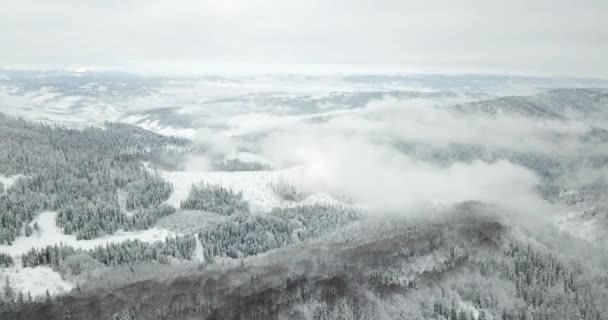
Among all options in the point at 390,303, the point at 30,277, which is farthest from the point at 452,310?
the point at 30,277

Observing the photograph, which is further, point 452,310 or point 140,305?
point 452,310

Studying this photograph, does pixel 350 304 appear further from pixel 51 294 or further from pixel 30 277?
pixel 30 277

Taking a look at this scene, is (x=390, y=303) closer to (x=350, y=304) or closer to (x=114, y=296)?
(x=350, y=304)

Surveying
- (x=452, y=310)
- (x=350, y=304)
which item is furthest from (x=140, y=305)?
(x=452, y=310)

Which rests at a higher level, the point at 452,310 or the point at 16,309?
the point at 16,309

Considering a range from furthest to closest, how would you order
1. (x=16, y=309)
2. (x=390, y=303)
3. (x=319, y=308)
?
(x=390, y=303) → (x=319, y=308) → (x=16, y=309)

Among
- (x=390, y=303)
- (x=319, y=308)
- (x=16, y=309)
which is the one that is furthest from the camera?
(x=390, y=303)

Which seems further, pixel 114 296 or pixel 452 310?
pixel 452 310

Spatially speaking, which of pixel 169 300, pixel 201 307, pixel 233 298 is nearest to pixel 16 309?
pixel 169 300
